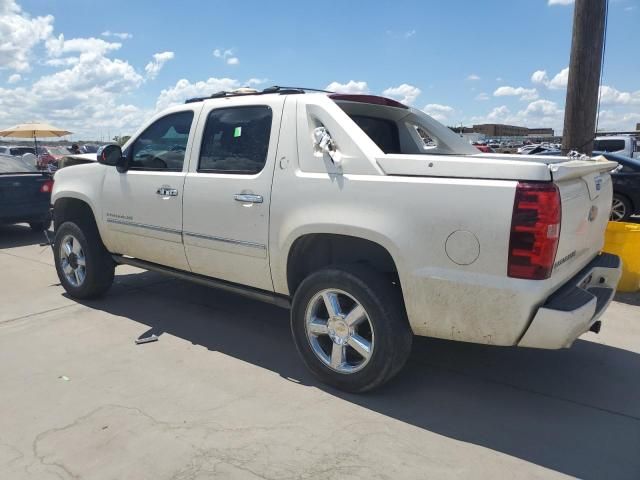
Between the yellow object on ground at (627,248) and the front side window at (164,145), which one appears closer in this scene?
the front side window at (164,145)

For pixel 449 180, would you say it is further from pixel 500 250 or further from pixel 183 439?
pixel 183 439

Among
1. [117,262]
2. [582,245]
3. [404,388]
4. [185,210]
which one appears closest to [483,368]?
[404,388]

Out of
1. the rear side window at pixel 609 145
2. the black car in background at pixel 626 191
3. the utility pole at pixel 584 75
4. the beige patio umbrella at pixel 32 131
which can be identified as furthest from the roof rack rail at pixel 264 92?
the beige patio umbrella at pixel 32 131

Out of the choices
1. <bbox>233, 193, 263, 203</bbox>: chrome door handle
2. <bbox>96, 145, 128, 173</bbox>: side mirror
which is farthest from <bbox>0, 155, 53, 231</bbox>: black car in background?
<bbox>233, 193, 263, 203</bbox>: chrome door handle

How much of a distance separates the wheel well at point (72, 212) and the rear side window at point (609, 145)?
13933 mm

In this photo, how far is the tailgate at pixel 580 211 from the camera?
2812 mm

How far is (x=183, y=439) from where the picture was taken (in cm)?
291

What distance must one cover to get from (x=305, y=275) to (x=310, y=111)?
1.16 metres

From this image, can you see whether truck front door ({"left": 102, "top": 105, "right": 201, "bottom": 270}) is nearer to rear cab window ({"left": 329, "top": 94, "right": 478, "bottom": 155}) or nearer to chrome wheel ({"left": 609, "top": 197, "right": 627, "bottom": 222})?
rear cab window ({"left": 329, "top": 94, "right": 478, "bottom": 155})

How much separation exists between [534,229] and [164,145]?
10.4ft

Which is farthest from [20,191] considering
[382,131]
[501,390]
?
[501,390]

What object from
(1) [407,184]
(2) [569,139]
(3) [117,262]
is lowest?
(3) [117,262]

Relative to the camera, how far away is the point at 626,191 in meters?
10.2

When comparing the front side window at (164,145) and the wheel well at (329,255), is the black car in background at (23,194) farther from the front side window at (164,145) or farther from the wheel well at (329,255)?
the wheel well at (329,255)
